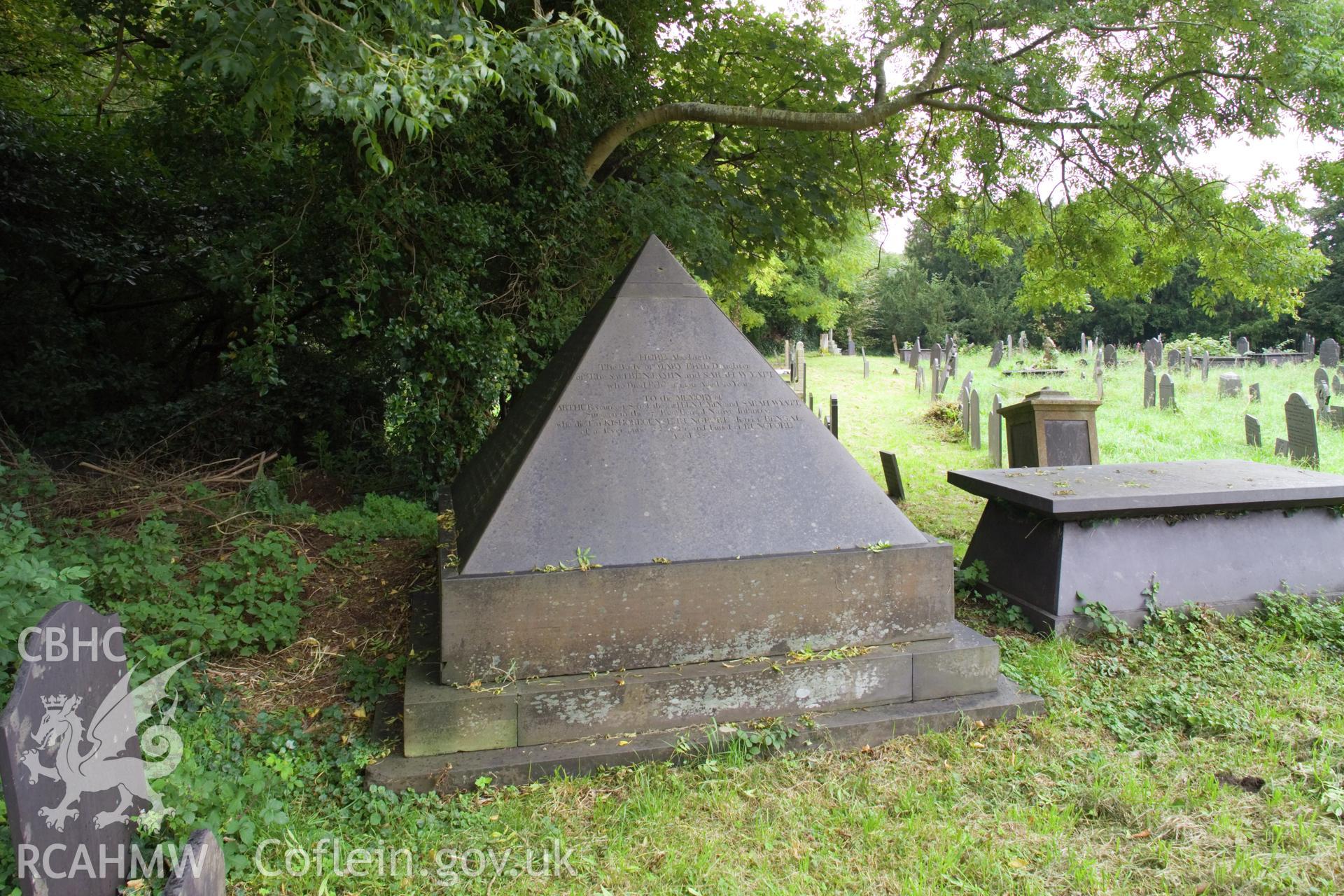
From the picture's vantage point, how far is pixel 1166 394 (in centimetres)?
1415

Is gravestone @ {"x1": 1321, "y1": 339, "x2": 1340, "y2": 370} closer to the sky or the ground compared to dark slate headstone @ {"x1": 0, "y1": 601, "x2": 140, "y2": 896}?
closer to the sky

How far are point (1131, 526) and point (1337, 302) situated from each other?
35.8 meters

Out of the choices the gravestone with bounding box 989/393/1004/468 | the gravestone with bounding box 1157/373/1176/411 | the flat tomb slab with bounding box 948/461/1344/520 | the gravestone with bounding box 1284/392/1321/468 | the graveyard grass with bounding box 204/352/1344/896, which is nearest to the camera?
the graveyard grass with bounding box 204/352/1344/896

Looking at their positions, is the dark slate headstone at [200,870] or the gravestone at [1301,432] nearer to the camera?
the dark slate headstone at [200,870]

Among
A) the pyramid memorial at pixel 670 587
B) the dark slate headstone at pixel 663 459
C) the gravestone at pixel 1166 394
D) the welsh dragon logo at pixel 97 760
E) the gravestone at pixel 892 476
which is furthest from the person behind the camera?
the gravestone at pixel 1166 394

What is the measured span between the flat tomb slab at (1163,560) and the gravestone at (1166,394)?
10.4m

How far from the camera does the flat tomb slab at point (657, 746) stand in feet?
9.70

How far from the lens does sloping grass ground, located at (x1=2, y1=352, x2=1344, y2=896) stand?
2.50 metres

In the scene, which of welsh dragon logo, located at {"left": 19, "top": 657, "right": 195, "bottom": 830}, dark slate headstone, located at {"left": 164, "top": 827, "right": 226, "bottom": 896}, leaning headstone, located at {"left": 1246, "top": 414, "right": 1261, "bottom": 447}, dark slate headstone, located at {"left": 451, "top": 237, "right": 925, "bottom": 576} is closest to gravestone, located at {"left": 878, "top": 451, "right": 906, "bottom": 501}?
dark slate headstone, located at {"left": 451, "top": 237, "right": 925, "bottom": 576}

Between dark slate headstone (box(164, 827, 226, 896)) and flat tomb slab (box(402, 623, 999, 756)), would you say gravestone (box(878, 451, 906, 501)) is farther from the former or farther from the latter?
dark slate headstone (box(164, 827, 226, 896))

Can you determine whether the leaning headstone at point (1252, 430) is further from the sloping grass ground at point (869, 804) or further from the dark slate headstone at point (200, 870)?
the dark slate headstone at point (200, 870)

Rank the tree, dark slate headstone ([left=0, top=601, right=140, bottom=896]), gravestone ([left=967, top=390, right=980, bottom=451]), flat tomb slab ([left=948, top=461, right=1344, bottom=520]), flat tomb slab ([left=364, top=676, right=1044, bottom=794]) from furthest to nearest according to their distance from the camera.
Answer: gravestone ([left=967, top=390, right=980, bottom=451])
the tree
flat tomb slab ([left=948, top=461, right=1344, bottom=520])
flat tomb slab ([left=364, top=676, right=1044, bottom=794])
dark slate headstone ([left=0, top=601, right=140, bottom=896])

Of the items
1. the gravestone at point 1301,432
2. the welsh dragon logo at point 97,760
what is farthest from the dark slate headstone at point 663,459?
the gravestone at point 1301,432

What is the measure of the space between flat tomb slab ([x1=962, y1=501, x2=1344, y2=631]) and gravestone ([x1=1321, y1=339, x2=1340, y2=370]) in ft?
63.4
